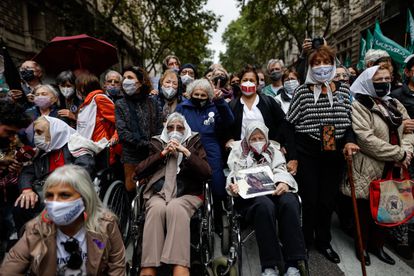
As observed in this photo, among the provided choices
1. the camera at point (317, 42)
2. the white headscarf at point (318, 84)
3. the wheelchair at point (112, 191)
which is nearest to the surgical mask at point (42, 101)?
the wheelchair at point (112, 191)

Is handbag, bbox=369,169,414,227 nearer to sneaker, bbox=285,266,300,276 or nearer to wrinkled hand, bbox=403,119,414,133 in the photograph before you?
wrinkled hand, bbox=403,119,414,133

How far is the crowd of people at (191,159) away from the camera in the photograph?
6.70 ft

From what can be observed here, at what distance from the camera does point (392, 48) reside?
19.7 ft

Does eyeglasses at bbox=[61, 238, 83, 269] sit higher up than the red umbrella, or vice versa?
the red umbrella

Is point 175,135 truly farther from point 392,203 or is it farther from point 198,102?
point 392,203

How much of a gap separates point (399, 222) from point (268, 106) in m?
1.78

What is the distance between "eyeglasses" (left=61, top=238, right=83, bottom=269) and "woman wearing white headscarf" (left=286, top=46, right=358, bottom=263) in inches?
86.9

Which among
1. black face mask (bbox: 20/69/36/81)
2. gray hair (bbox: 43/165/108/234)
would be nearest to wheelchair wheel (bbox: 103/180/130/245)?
gray hair (bbox: 43/165/108/234)

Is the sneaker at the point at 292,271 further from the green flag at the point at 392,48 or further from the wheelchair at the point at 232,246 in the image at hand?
the green flag at the point at 392,48

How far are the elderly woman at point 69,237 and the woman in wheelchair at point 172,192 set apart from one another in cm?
→ 42

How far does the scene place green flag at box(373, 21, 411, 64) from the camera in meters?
5.76

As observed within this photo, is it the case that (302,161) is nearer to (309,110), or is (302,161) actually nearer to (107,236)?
(309,110)

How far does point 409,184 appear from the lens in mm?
2979

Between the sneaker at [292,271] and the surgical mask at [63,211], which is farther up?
the surgical mask at [63,211]
